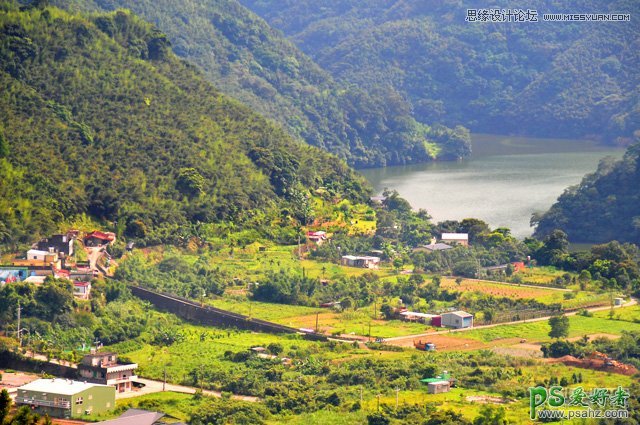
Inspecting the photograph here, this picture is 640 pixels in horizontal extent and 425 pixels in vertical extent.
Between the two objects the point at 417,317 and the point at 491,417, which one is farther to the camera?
the point at 417,317

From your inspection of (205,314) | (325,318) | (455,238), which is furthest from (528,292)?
(205,314)

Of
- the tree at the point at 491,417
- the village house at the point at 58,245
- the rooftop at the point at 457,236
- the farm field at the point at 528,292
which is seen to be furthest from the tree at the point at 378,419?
the rooftop at the point at 457,236

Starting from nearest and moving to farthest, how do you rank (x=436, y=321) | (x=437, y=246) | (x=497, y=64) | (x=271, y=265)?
(x=436, y=321) → (x=271, y=265) → (x=437, y=246) → (x=497, y=64)

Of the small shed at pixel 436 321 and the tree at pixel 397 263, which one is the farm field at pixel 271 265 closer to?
the tree at pixel 397 263

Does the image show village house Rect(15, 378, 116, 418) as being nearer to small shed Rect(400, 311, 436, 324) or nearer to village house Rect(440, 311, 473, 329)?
small shed Rect(400, 311, 436, 324)

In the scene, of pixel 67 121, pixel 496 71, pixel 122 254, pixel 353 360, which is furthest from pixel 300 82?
pixel 353 360

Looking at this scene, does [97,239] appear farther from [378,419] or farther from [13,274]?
[378,419]

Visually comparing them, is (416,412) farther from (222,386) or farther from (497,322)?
(497,322)
